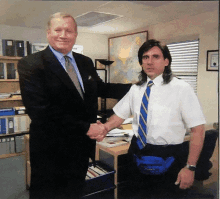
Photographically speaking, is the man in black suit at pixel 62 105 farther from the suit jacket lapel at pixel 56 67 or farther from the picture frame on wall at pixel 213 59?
the picture frame on wall at pixel 213 59

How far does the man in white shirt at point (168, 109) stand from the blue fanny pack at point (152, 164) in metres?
0.02

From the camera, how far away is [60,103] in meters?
0.46

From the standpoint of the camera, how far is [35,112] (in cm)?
51

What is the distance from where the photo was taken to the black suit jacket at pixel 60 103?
18.3 inches

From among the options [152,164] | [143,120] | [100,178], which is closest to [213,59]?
[143,120]

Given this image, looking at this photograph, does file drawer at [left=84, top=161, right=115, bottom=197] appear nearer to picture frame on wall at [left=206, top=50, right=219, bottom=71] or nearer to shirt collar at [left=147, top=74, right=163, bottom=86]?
shirt collar at [left=147, top=74, right=163, bottom=86]

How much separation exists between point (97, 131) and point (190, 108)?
0.70ft

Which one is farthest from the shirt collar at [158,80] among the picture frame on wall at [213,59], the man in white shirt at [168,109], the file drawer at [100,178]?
the file drawer at [100,178]

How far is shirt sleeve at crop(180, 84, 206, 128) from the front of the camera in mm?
445

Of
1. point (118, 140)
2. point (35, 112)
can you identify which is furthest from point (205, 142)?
point (118, 140)

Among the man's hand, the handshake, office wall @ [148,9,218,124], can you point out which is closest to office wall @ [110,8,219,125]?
office wall @ [148,9,218,124]

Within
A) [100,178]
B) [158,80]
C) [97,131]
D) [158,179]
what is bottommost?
[100,178]

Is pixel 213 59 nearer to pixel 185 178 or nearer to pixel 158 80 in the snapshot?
pixel 158 80

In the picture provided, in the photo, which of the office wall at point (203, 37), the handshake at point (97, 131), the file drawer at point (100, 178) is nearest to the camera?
the office wall at point (203, 37)
